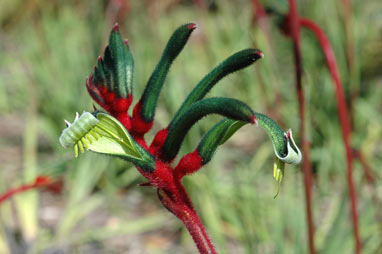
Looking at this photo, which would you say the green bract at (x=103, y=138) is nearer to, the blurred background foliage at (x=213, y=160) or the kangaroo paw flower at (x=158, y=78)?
the kangaroo paw flower at (x=158, y=78)

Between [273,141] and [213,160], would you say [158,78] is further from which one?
[213,160]

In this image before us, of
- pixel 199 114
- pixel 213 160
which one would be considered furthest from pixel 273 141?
pixel 213 160

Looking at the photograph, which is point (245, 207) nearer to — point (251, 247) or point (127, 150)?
point (251, 247)

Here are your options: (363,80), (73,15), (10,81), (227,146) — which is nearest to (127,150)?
(227,146)

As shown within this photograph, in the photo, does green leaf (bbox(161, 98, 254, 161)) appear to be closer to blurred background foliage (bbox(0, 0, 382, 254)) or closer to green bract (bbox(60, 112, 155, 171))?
green bract (bbox(60, 112, 155, 171))

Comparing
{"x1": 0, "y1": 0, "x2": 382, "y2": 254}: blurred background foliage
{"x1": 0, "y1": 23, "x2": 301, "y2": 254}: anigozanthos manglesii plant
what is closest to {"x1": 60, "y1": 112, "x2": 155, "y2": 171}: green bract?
{"x1": 0, "y1": 23, "x2": 301, "y2": 254}: anigozanthos manglesii plant

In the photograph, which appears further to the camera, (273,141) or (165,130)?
(165,130)
